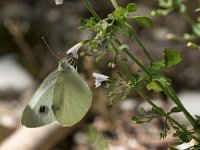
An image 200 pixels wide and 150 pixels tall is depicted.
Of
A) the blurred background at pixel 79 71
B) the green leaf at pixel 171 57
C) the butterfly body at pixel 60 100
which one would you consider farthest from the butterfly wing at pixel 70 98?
the blurred background at pixel 79 71

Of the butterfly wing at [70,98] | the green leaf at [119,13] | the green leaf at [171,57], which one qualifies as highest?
the green leaf at [119,13]

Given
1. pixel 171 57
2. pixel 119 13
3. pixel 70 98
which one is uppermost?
pixel 119 13

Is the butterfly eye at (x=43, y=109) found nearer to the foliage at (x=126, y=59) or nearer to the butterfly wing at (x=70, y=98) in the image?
the butterfly wing at (x=70, y=98)

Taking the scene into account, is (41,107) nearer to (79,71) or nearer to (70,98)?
(70,98)

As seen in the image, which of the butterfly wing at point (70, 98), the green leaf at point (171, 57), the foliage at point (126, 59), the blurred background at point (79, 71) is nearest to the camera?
the foliage at point (126, 59)

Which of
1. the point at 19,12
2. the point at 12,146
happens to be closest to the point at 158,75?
the point at 12,146

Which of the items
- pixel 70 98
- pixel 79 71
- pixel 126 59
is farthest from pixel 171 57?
pixel 79 71

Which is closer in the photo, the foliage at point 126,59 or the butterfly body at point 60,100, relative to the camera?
the foliage at point 126,59
